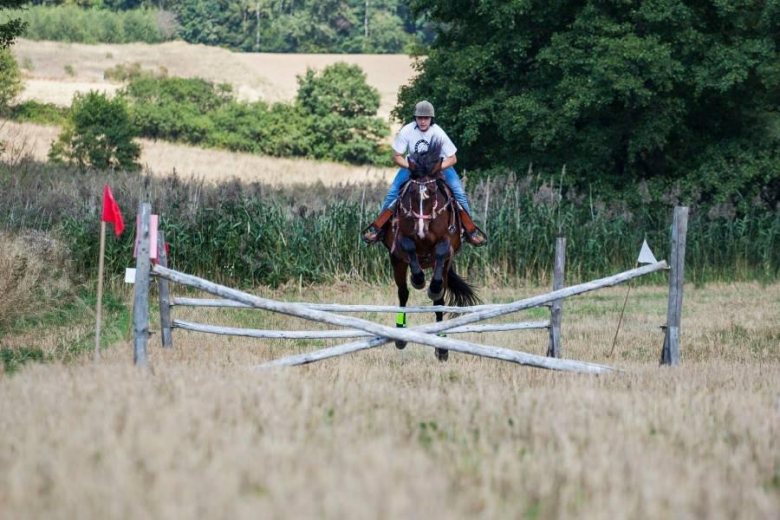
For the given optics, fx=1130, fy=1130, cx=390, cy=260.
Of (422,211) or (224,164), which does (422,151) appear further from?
(224,164)

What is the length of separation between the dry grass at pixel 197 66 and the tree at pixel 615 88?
3959cm

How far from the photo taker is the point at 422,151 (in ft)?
39.4

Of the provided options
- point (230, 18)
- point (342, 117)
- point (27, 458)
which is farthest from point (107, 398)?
point (230, 18)

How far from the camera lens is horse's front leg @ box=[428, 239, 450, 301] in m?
12.2

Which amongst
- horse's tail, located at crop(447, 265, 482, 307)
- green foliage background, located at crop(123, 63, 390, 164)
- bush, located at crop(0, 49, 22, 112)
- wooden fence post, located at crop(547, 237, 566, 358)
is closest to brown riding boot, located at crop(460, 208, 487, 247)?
horse's tail, located at crop(447, 265, 482, 307)

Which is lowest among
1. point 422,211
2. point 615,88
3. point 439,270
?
point 439,270

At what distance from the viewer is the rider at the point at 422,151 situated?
12.0 metres

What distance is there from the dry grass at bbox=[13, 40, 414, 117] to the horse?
54.2 meters

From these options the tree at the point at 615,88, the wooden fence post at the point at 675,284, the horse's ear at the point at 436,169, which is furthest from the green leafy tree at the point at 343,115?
the wooden fence post at the point at 675,284

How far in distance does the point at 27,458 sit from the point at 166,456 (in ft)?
2.47

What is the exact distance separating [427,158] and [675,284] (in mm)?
2864

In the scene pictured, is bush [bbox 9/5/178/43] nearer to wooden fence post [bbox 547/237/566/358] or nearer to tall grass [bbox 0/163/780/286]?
tall grass [bbox 0/163/780/286]

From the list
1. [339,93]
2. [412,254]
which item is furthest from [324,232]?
[339,93]

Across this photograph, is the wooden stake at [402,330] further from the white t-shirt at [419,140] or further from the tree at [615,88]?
the tree at [615,88]
